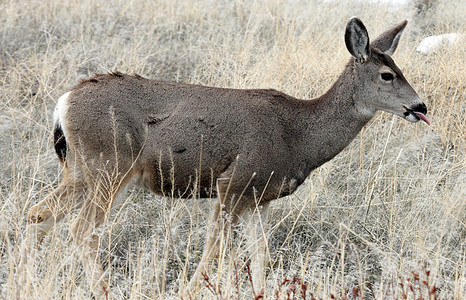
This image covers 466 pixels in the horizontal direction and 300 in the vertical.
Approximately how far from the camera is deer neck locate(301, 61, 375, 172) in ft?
17.1

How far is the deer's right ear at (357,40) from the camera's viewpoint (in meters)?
5.12

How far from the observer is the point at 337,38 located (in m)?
9.00

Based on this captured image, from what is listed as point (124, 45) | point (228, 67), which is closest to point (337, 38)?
point (228, 67)

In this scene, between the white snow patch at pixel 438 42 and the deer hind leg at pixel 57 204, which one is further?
the white snow patch at pixel 438 42

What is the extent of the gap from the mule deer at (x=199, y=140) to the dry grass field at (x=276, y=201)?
8.7 inches

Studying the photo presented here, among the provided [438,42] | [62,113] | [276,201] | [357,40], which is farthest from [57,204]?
[438,42]

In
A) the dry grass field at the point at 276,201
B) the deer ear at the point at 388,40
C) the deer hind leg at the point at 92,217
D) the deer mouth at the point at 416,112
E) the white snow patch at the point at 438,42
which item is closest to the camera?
the dry grass field at the point at 276,201

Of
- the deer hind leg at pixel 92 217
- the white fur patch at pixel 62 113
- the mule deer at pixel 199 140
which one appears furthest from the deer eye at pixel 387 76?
the white fur patch at pixel 62 113

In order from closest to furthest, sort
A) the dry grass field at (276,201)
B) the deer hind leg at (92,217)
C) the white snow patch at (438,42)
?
1. the dry grass field at (276,201)
2. the deer hind leg at (92,217)
3. the white snow patch at (438,42)

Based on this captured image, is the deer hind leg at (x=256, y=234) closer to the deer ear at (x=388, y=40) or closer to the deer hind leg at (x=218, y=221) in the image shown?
the deer hind leg at (x=218, y=221)

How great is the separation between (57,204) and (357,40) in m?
2.55

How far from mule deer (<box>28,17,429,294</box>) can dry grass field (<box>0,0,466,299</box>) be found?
8.7 inches

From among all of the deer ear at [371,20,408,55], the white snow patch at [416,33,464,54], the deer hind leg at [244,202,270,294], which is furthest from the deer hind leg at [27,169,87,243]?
the white snow patch at [416,33,464,54]

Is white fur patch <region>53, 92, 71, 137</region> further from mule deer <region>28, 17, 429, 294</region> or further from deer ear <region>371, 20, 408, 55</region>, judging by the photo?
deer ear <region>371, 20, 408, 55</region>
